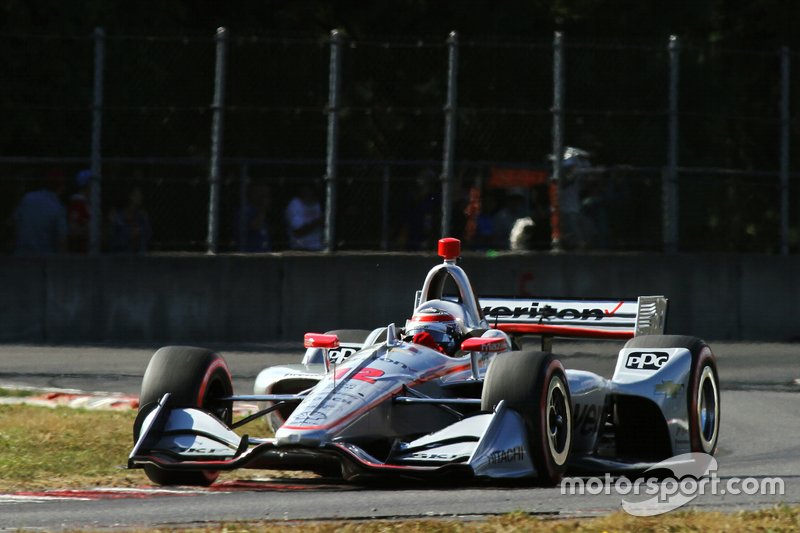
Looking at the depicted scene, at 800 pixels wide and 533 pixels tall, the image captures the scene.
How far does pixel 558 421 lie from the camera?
25.5 feet

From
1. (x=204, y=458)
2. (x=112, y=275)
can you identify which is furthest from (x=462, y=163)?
(x=204, y=458)

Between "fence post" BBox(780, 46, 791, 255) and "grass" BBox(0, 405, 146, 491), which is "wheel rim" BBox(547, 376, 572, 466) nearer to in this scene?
"grass" BBox(0, 405, 146, 491)

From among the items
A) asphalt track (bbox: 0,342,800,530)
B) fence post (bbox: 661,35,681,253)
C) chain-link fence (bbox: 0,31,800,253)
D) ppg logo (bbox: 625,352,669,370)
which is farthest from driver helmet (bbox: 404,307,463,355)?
fence post (bbox: 661,35,681,253)

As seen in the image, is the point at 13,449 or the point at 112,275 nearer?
the point at 13,449

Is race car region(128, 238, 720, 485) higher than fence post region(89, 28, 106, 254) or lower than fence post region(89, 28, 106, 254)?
lower

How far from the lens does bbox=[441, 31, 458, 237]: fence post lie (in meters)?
15.1

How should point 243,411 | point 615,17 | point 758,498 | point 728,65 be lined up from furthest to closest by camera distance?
point 615,17 < point 728,65 < point 243,411 < point 758,498

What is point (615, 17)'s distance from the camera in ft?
71.2

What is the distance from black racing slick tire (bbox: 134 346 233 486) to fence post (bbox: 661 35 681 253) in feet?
27.1

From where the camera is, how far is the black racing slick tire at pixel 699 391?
907cm

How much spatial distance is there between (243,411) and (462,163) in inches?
197

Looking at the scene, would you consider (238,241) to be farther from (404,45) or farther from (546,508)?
(546,508)

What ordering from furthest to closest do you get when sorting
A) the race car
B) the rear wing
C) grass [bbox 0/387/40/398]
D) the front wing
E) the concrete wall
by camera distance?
1. the concrete wall
2. grass [bbox 0/387/40/398]
3. the rear wing
4. the race car
5. the front wing

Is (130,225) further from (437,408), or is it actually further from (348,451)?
(348,451)
